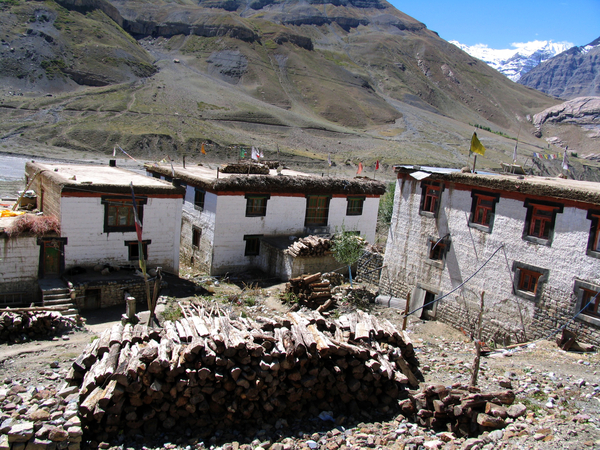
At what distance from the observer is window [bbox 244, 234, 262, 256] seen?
24.9m

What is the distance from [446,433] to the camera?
31.7 feet

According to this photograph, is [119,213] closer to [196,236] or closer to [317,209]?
[196,236]

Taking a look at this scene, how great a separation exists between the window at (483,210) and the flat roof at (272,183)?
1018cm

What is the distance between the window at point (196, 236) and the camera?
84.0ft

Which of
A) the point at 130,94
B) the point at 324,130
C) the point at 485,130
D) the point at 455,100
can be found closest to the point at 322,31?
the point at 455,100

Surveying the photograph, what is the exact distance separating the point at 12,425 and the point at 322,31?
20897cm

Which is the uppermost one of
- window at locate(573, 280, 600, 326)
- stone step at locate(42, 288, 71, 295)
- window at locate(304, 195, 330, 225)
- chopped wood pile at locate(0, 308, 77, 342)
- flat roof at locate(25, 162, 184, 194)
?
flat roof at locate(25, 162, 184, 194)

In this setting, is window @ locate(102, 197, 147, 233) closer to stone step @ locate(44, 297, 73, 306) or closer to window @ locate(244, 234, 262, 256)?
stone step @ locate(44, 297, 73, 306)

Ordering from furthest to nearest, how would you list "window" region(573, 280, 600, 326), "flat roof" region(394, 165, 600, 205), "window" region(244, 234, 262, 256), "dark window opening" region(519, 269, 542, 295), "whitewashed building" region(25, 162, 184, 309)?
"window" region(244, 234, 262, 256)
"whitewashed building" region(25, 162, 184, 309)
"dark window opening" region(519, 269, 542, 295)
"flat roof" region(394, 165, 600, 205)
"window" region(573, 280, 600, 326)

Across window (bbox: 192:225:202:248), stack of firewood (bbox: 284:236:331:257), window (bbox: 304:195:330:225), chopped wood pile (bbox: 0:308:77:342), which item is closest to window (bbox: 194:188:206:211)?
window (bbox: 192:225:202:248)

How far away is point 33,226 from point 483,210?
1819 cm

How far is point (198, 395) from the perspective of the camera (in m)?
9.87

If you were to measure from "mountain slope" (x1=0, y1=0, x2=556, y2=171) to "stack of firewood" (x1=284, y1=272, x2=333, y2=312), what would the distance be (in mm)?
53884

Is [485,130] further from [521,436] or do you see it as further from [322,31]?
[521,436]
